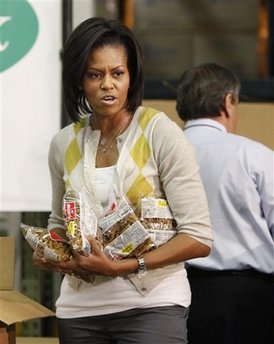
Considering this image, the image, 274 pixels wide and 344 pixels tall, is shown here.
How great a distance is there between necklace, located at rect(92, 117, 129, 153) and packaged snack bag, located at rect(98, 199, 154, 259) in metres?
0.20

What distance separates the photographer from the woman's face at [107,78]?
2.46m

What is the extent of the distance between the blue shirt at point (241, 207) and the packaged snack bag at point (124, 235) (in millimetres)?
773

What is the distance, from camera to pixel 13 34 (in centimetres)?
360

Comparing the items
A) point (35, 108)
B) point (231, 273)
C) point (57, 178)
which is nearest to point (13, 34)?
point (35, 108)

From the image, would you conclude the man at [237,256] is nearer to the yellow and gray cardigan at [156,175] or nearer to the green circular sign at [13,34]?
the yellow and gray cardigan at [156,175]

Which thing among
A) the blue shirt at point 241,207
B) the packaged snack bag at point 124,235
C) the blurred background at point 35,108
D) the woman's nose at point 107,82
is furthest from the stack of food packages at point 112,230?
the blurred background at point 35,108

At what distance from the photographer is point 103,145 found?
2.54 m

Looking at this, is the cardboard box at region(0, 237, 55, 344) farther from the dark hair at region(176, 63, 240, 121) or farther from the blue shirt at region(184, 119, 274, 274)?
the dark hair at region(176, 63, 240, 121)

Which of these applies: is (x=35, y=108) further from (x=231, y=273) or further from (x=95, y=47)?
(x=95, y=47)

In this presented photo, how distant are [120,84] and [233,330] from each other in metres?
1.03

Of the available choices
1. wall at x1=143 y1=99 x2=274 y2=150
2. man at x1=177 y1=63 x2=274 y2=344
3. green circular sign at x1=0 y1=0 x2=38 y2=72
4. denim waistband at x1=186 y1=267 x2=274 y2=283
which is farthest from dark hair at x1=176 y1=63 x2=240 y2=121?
green circular sign at x1=0 y1=0 x2=38 y2=72

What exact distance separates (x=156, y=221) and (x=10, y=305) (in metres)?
0.65

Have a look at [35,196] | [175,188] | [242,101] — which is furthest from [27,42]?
[175,188]

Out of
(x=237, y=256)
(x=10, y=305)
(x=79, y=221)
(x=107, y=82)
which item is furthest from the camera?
(x=237, y=256)
